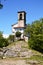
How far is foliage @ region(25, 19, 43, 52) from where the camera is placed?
4891 cm

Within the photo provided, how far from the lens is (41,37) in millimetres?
49812

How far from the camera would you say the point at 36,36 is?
5050cm

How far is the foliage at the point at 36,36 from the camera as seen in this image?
1925 inches

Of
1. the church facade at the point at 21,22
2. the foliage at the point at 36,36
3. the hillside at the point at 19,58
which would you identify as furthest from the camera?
the church facade at the point at 21,22

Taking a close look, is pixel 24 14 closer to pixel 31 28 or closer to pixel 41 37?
pixel 31 28

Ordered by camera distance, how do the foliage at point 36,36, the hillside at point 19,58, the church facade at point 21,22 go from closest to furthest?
the hillside at point 19,58 < the foliage at point 36,36 < the church facade at point 21,22

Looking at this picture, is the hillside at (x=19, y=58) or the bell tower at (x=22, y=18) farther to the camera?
the bell tower at (x=22, y=18)

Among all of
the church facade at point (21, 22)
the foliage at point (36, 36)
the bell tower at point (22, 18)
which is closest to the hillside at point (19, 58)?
the foliage at point (36, 36)

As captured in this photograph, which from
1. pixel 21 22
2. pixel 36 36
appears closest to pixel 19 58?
pixel 36 36

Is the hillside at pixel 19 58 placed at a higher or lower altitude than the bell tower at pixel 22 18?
lower

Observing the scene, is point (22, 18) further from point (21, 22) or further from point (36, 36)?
point (36, 36)

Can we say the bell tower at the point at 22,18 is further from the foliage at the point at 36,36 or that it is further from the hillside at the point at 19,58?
the hillside at the point at 19,58

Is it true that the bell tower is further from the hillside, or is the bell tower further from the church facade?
the hillside

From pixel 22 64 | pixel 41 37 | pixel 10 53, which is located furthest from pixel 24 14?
pixel 22 64
